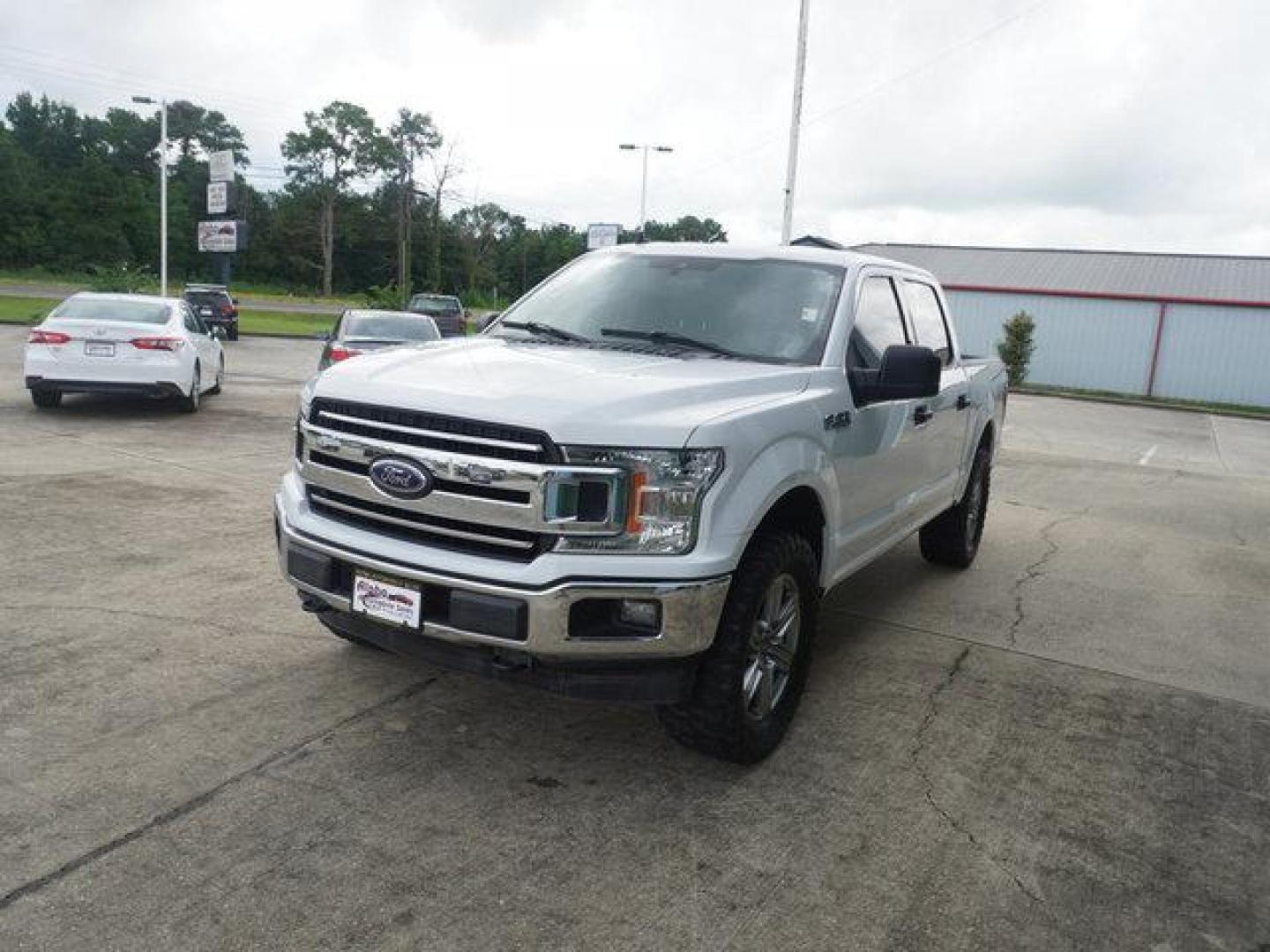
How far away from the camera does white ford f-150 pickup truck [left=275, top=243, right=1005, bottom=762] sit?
309 cm

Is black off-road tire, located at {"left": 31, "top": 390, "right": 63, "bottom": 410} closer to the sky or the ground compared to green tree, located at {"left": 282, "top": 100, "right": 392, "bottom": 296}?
closer to the ground

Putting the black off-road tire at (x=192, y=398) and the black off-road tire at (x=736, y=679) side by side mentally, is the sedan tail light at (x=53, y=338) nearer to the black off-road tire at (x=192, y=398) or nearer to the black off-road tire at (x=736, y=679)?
the black off-road tire at (x=192, y=398)

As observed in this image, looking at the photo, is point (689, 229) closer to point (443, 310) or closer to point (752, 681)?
point (443, 310)

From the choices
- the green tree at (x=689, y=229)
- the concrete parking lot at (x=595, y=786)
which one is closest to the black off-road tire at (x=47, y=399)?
the concrete parking lot at (x=595, y=786)

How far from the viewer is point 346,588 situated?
3.43 metres

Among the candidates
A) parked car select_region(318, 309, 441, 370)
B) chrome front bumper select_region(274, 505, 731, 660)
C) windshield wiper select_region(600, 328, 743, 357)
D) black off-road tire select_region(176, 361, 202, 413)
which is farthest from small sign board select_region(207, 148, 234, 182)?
chrome front bumper select_region(274, 505, 731, 660)

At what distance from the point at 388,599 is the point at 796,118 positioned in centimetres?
2142

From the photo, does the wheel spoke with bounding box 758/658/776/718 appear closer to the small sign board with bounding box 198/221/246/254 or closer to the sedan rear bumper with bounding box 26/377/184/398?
the sedan rear bumper with bounding box 26/377/184/398

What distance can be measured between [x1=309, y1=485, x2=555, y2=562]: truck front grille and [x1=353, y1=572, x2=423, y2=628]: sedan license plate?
162mm

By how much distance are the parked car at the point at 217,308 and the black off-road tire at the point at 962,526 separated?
25.5 m

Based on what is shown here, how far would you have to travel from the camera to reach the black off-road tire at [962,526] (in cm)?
663

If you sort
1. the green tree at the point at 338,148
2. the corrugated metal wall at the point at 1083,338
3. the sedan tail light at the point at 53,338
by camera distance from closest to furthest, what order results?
the sedan tail light at the point at 53,338 → the corrugated metal wall at the point at 1083,338 → the green tree at the point at 338,148

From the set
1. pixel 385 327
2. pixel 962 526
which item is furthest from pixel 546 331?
pixel 385 327

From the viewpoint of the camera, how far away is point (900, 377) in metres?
4.10
